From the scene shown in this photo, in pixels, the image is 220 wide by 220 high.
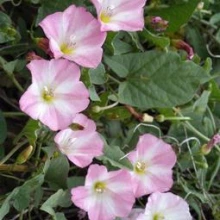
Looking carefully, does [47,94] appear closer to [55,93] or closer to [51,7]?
[55,93]

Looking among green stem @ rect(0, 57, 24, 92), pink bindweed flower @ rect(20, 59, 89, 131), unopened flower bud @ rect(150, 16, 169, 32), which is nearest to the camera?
pink bindweed flower @ rect(20, 59, 89, 131)

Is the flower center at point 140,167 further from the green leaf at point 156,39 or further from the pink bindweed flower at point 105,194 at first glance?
the green leaf at point 156,39

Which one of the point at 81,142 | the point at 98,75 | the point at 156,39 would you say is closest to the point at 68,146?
the point at 81,142

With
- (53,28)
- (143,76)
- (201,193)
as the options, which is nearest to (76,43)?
(53,28)

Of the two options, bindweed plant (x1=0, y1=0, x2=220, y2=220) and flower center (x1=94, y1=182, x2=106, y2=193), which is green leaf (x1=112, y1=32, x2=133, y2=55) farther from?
flower center (x1=94, y1=182, x2=106, y2=193)

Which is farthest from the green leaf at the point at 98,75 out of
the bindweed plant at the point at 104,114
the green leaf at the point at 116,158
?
the green leaf at the point at 116,158

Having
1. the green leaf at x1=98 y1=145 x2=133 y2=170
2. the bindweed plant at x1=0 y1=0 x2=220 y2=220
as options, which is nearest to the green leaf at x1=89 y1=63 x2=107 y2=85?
the bindweed plant at x1=0 y1=0 x2=220 y2=220

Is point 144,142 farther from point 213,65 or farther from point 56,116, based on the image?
point 213,65
